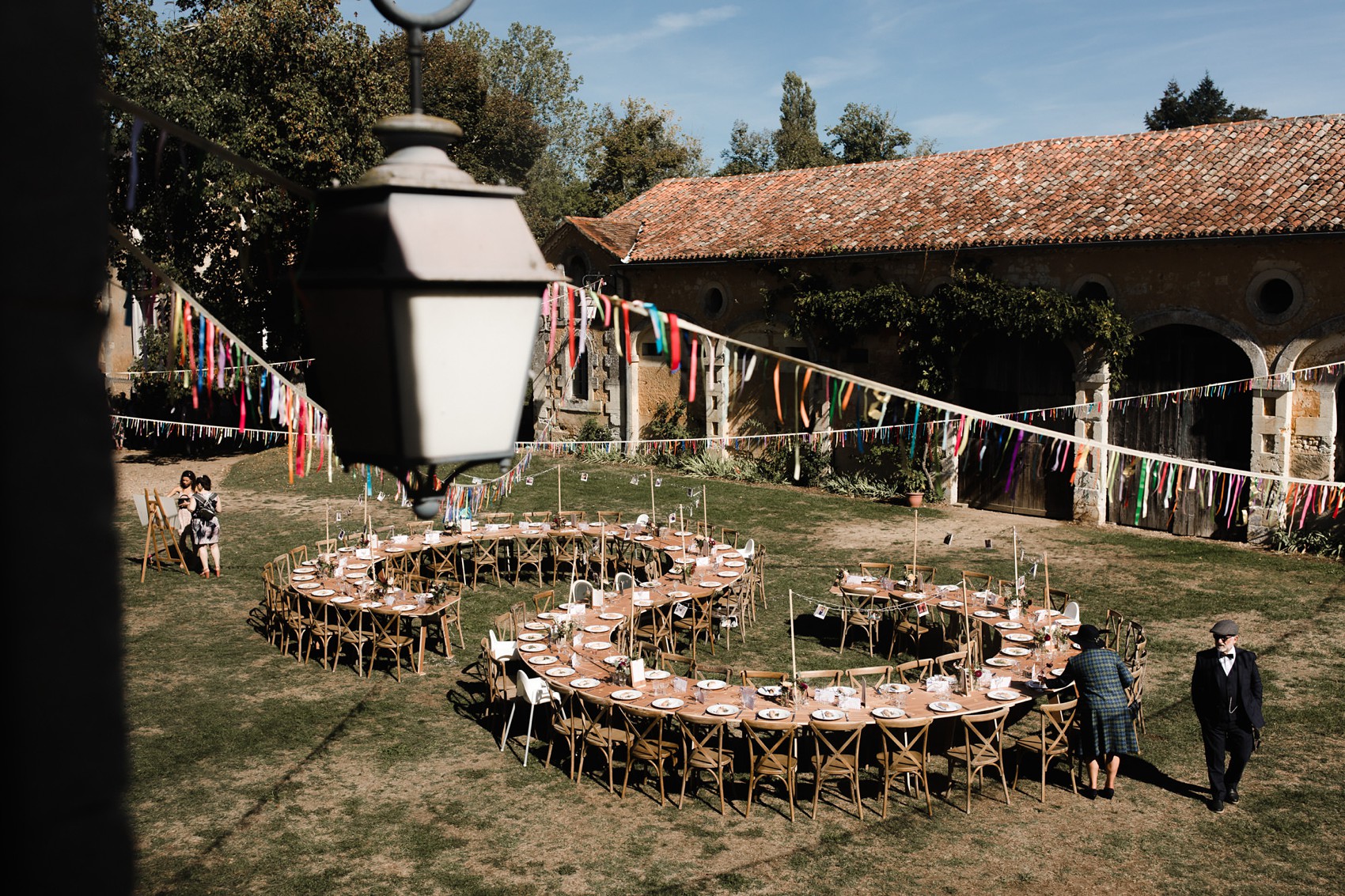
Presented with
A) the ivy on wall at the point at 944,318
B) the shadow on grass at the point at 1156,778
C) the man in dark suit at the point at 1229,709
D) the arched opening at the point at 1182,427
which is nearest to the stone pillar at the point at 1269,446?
the arched opening at the point at 1182,427

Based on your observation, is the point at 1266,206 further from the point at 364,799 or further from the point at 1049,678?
the point at 364,799

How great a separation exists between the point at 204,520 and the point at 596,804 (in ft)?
28.7

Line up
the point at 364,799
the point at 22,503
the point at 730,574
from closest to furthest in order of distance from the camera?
the point at 22,503 → the point at 364,799 → the point at 730,574

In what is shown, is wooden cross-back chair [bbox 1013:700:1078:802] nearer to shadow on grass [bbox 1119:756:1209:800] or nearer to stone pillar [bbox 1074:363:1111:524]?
shadow on grass [bbox 1119:756:1209:800]

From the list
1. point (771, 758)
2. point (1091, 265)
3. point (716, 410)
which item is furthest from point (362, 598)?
point (1091, 265)

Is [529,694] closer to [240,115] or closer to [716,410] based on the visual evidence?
[716,410]

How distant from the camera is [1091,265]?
18.9 metres

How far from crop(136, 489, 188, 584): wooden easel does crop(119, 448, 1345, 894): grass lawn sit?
4.72 ft

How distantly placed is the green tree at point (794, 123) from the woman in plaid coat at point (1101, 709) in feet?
158

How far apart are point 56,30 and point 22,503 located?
19.8 inches

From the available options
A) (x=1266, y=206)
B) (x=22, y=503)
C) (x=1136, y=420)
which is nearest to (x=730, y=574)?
(x=1136, y=420)

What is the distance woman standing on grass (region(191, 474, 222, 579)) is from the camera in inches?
598

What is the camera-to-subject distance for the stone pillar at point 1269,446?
55.9ft

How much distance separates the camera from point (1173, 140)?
20422mm
